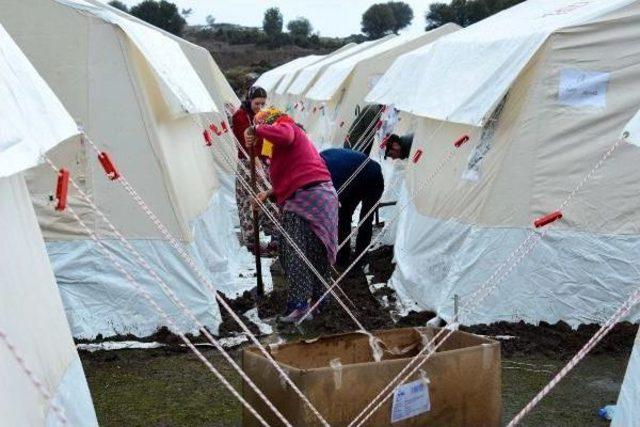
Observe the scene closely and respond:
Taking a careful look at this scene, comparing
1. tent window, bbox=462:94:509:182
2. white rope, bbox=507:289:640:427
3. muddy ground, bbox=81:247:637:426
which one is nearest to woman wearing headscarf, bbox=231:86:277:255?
muddy ground, bbox=81:247:637:426

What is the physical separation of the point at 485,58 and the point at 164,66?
2.34 m

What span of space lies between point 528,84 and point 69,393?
377 cm

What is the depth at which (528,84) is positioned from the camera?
5.77 metres

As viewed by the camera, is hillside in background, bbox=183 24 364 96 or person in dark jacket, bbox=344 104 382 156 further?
hillside in background, bbox=183 24 364 96

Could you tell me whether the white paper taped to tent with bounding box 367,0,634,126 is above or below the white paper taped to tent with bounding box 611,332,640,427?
above

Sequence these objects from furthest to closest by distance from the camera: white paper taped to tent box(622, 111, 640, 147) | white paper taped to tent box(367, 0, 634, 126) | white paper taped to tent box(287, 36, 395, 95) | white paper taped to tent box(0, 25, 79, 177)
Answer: white paper taped to tent box(287, 36, 395, 95)
white paper taped to tent box(367, 0, 634, 126)
white paper taped to tent box(622, 111, 640, 147)
white paper taped to tent box(0, 25, 79, 177)

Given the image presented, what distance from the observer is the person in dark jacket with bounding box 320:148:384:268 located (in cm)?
774

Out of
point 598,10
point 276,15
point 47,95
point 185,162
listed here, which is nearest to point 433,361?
point 47,95

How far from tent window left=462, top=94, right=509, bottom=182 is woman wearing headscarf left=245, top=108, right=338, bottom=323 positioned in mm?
984

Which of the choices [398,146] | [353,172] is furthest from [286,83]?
[353,172]

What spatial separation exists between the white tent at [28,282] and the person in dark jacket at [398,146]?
5.22 meters

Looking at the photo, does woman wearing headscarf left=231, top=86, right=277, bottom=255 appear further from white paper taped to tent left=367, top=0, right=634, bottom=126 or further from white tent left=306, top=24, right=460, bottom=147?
white tent left=306, top=24, right=460, bottom=147

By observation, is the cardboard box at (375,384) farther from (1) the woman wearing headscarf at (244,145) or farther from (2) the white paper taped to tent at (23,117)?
(1) the woman wearing headscarf at (244,145)

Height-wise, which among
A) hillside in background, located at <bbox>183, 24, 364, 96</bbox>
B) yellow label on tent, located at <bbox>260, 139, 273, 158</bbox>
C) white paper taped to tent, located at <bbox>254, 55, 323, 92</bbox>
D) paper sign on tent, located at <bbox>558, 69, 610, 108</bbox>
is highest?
paper sign on tent, located at <bbox>558, 69, 610, 108</bbox>
